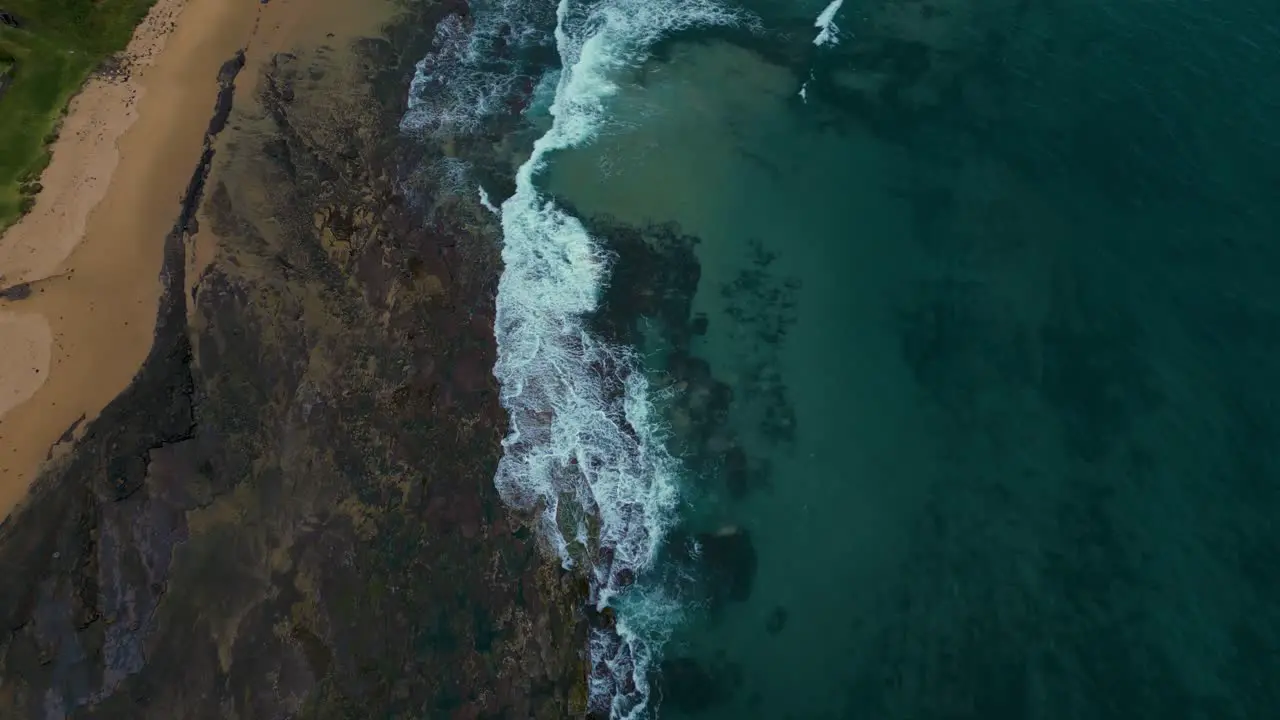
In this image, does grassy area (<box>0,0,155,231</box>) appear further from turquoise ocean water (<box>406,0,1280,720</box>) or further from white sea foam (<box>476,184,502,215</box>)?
white sea foam (<box>476,184,502,215</box>)

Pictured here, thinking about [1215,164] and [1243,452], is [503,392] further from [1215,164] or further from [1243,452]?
[1215,164]

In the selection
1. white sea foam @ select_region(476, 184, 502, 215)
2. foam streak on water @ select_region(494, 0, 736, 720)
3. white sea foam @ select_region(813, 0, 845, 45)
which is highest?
white sea foam @ select_region(813, 0, 845, 45)

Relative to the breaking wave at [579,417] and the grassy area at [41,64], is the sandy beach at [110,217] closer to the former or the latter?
the grassy area at [41,64]

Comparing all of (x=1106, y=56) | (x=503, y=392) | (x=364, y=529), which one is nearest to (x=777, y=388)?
(x=503, y=392)

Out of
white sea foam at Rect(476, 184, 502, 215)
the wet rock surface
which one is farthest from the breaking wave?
the wet rock surface

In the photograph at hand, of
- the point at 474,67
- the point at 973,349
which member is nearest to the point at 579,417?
the point at 973,349

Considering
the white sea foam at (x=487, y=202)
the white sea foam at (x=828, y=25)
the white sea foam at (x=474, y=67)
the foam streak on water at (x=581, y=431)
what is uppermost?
the white sea foam at (x=828, y=25)

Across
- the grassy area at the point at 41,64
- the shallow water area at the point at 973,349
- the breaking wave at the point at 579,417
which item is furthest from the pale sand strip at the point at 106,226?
the shallow water area at the point at 973,349
